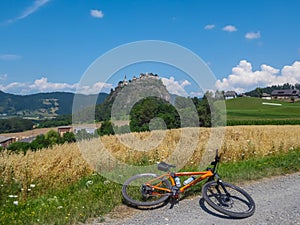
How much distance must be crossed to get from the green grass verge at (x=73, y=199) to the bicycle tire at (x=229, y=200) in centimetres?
71

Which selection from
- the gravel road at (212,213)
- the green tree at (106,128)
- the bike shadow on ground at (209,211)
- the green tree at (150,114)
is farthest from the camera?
the green tree at (106,128)

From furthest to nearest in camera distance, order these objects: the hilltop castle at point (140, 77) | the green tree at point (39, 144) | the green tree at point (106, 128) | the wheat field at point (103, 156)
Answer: the green tree at point (39, 144) → the green tree at point (106, 128) → the wheat field at point (103, 156) → the hilltop castle at point (140, 77)

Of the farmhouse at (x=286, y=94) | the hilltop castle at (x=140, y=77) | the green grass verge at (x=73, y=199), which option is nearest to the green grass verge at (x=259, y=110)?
the farmhouse at (x=286, y=94)

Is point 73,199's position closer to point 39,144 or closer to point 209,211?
point 209,211

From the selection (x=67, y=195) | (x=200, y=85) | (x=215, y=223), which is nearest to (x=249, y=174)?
(x=200, y=85)

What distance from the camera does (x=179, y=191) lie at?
5527 millimetres

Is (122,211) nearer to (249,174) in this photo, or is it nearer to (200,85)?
(200,85)

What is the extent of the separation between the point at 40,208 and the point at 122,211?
143cm

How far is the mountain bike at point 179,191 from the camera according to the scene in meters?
5.32

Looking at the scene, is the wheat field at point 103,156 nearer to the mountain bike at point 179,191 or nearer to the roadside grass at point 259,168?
the roadside grass at point 259,168

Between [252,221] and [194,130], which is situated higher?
[194,130]

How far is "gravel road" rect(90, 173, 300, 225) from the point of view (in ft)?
15.5

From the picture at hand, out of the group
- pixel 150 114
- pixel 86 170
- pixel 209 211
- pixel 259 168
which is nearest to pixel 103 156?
pixel 86 170

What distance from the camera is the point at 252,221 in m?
4.78
